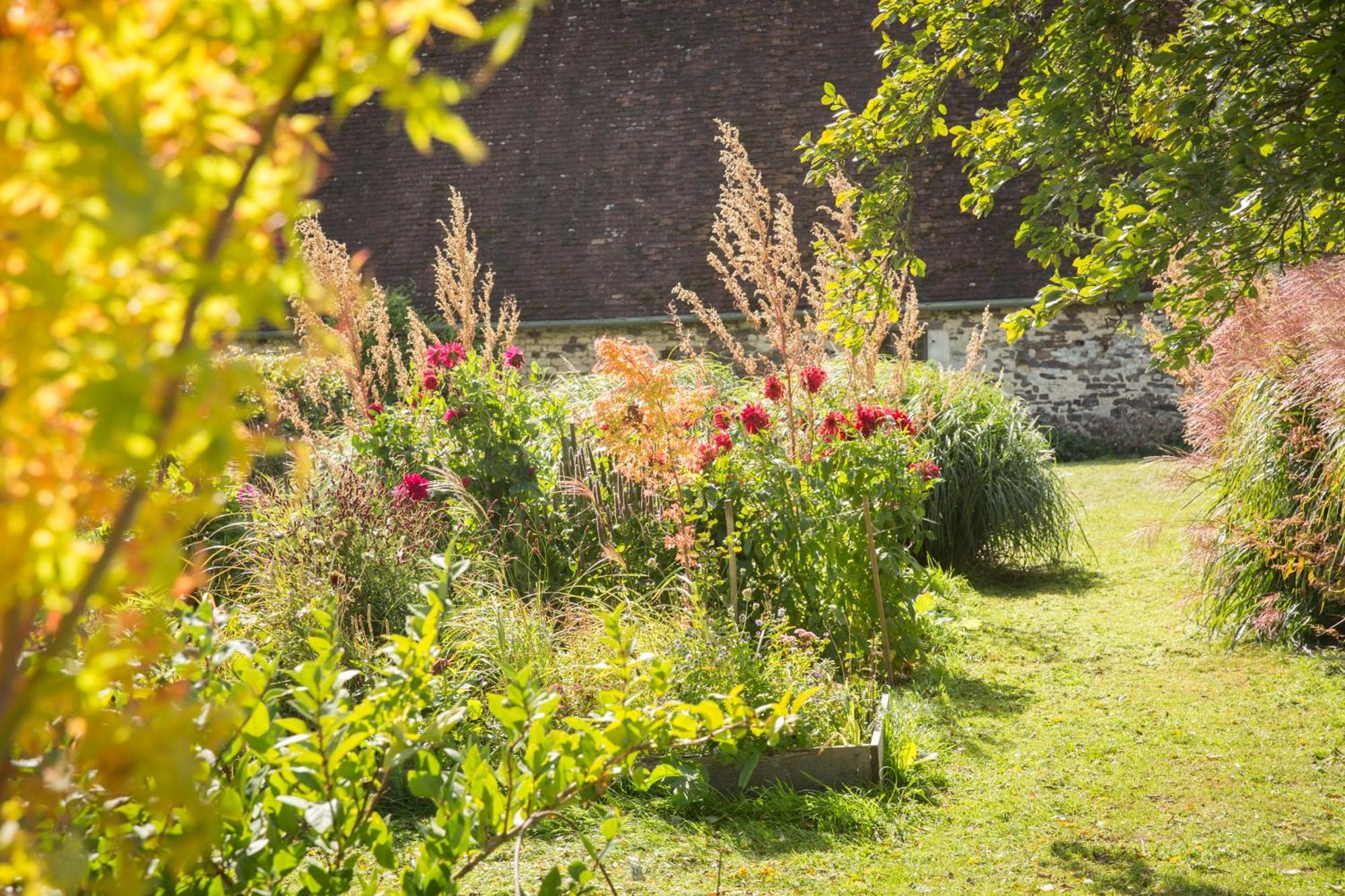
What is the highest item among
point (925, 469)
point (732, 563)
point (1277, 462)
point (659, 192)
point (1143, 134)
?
point (659, 192)

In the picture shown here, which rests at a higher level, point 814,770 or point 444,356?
point 444,356

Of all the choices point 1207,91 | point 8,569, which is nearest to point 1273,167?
point 1207,91

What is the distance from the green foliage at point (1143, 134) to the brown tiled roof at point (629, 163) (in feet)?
32.5

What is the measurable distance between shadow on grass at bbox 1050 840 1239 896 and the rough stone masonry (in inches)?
443

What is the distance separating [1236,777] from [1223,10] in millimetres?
2696

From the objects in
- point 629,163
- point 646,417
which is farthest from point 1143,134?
point 629,163

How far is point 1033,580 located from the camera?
315 inches

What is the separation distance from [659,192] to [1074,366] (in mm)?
5995

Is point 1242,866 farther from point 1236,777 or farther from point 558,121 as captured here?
point 558,121

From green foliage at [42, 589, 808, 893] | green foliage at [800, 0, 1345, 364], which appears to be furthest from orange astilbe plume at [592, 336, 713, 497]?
green foliage at [42, 589, 808, 893]

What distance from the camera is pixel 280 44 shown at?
80 cm

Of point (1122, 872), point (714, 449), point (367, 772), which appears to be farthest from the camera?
point (714, 449)

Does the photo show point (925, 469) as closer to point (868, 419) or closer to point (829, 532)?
point (868, 419)

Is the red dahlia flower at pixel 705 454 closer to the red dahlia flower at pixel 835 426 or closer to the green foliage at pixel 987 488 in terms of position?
the red dahlia flower at pixel 835 426
